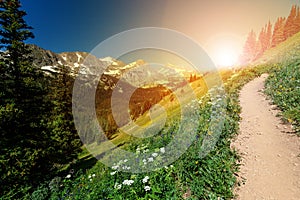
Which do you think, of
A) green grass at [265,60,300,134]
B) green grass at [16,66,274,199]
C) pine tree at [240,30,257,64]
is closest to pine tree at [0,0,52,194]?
green grass at [16,66,274,199]

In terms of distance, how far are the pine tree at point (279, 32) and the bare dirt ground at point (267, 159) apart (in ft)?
226

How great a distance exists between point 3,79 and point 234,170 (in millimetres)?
15172

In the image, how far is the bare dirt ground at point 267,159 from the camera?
5.18 meters

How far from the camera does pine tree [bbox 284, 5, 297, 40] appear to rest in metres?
57.9

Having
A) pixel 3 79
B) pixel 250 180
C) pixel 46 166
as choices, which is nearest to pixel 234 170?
pixel 250 180

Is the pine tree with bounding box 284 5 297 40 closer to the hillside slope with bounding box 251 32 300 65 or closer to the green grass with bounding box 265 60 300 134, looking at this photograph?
the hillside slope with bounding box 251 32 300 65

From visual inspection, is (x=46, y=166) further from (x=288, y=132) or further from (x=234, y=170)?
(x=288, y=132)

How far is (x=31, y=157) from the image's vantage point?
452 inches

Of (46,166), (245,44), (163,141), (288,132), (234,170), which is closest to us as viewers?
(234,170)

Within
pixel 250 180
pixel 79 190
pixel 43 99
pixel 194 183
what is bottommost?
pixel 250 180

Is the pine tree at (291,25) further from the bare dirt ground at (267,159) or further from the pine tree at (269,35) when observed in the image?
the bare dirt ground at (267,159)

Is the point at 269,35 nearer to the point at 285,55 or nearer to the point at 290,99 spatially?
the point at 285,55

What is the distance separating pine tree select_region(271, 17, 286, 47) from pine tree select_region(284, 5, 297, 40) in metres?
1.27

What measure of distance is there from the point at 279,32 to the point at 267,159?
7569 centimetres
